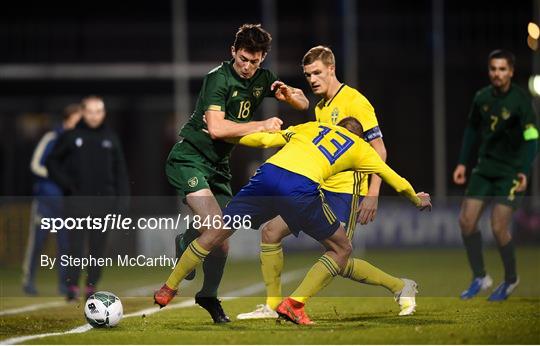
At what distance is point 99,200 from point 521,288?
443cm

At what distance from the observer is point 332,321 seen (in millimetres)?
9336

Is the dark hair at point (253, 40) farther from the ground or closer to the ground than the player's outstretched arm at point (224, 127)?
farther from the ground

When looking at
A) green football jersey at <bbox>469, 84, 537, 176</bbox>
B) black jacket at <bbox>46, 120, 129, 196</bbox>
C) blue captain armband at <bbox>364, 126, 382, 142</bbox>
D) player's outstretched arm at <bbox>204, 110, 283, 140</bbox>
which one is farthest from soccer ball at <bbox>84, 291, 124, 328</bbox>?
green football jersey at <bbox>469, 84, 537, 176</bbox>

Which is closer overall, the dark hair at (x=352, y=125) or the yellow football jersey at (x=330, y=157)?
the yellow football jersey at (x=330, y=157)

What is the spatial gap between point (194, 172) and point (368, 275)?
1596 mm

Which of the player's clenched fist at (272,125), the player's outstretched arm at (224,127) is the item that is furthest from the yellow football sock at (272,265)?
the player's clenched fist at (272,125)

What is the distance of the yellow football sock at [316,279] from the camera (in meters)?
8.70

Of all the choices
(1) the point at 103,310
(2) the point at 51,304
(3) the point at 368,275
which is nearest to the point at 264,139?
(3) the point at 368,275

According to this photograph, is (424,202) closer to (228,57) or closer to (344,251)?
(344,251)

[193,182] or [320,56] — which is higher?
[320,56]

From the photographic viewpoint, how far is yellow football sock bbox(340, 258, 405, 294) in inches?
374

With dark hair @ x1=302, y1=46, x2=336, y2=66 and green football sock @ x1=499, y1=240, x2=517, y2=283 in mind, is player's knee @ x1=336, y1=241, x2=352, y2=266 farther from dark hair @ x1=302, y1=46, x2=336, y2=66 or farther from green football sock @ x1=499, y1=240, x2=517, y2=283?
green football sock @ x1=499, y1=240, x2=517, y2=283

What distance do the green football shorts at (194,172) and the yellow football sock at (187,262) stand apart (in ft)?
1.48

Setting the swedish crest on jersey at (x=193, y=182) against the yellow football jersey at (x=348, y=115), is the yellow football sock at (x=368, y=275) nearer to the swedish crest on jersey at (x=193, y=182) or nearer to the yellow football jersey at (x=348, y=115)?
the yellow football jersey at (x=348, y=115)
